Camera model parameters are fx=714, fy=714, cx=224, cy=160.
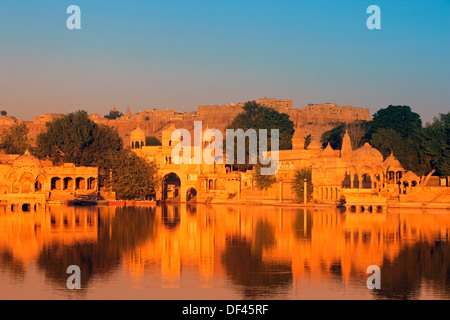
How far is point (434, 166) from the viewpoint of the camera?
6581cm

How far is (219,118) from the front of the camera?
14362 cm

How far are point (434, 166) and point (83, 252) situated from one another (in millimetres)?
43519

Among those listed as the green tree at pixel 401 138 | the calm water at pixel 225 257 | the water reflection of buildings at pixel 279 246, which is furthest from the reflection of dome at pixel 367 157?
the green tree at pixel 401 138

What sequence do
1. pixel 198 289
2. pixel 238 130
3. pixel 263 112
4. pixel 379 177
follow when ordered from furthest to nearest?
pixel 263 112 → pixel 238 130 → pixel 379 177 → pixel 198 289

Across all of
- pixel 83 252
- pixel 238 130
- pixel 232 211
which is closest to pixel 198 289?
→ pixel 83 252

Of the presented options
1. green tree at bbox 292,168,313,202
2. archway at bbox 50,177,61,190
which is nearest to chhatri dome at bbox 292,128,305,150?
green tree at bbox 292,168,313,202

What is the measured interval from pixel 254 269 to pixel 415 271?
5.91 m

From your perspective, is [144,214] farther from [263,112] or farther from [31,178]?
[263,112]

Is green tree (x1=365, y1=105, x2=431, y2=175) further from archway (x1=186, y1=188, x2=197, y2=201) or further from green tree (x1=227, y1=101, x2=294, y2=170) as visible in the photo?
archway (x1=186, y1=188, x2=197, y2=201)

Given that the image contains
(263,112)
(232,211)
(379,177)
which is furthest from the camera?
(263,112)

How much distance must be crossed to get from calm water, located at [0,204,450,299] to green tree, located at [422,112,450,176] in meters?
15.5

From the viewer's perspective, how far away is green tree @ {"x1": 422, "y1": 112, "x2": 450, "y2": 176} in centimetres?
6305

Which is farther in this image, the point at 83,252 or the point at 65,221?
the point at 65,221
